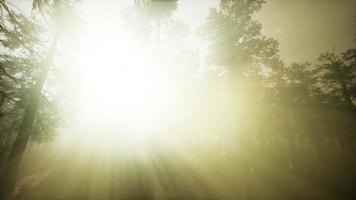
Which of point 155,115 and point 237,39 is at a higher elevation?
point 237,39

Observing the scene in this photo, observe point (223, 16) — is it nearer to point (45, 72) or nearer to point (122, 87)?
point (122, 87)

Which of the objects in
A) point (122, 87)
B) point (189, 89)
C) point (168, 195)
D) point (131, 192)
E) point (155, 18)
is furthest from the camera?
point (189, 89)

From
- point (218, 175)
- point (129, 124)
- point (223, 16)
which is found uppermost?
point (223, 16)

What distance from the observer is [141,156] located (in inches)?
243

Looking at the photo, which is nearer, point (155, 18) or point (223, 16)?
point (155, 18)

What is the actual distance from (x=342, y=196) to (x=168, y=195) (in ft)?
43.8

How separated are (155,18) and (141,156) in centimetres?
966

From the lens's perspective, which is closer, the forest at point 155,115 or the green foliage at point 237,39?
the forest at point 155,115

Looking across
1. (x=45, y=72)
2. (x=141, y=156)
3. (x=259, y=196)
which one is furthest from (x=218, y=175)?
(x=45, y=72)

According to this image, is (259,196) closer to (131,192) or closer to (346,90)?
(131,192)

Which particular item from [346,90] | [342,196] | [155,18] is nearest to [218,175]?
[342,196]

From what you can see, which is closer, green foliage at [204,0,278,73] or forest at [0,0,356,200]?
forest at [0,0,356,200]

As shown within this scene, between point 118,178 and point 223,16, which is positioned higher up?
point 223,16

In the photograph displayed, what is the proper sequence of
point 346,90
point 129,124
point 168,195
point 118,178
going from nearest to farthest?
1. point 118,178
2. point 129,124
3. point 168,195
4. point 346,90
